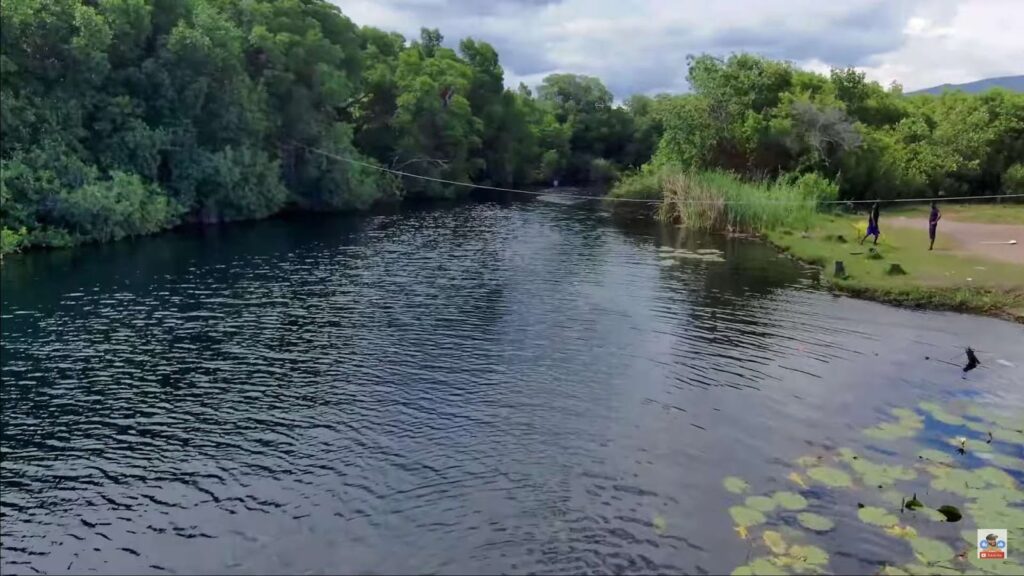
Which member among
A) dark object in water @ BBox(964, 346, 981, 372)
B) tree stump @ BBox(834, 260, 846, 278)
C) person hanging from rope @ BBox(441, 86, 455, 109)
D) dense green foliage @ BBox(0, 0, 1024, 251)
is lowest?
dark object in water @ BBox(964, 346, 981, 372)

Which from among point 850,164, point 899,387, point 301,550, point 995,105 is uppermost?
point 995,105

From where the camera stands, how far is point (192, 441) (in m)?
16.5

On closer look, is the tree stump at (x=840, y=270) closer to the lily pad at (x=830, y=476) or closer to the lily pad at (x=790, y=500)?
the lily pad at (x=830, y=476)

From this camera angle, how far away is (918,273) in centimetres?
3164

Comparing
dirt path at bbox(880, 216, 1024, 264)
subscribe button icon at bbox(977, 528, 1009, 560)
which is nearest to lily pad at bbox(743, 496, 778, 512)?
subscribe button icon at bbox(977, 528, 1009, 560)

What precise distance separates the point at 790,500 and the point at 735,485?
106 centimetres

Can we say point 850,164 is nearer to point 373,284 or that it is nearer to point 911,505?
point 373,284

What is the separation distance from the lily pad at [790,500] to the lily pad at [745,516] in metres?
0.62

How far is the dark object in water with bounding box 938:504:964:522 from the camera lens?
1320cm

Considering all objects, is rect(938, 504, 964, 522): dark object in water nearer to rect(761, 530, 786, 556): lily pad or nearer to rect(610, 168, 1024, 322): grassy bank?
rect(761, 530, 786, 556): lily pad

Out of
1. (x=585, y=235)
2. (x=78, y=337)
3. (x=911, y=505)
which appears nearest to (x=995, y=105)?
(x=585, y=235)

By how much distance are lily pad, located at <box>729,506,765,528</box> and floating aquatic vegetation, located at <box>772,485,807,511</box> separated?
2.01 ft

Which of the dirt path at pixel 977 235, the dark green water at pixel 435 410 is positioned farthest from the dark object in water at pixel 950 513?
the dirt path at pixel 977 235

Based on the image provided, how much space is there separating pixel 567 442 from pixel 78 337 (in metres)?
16.8
